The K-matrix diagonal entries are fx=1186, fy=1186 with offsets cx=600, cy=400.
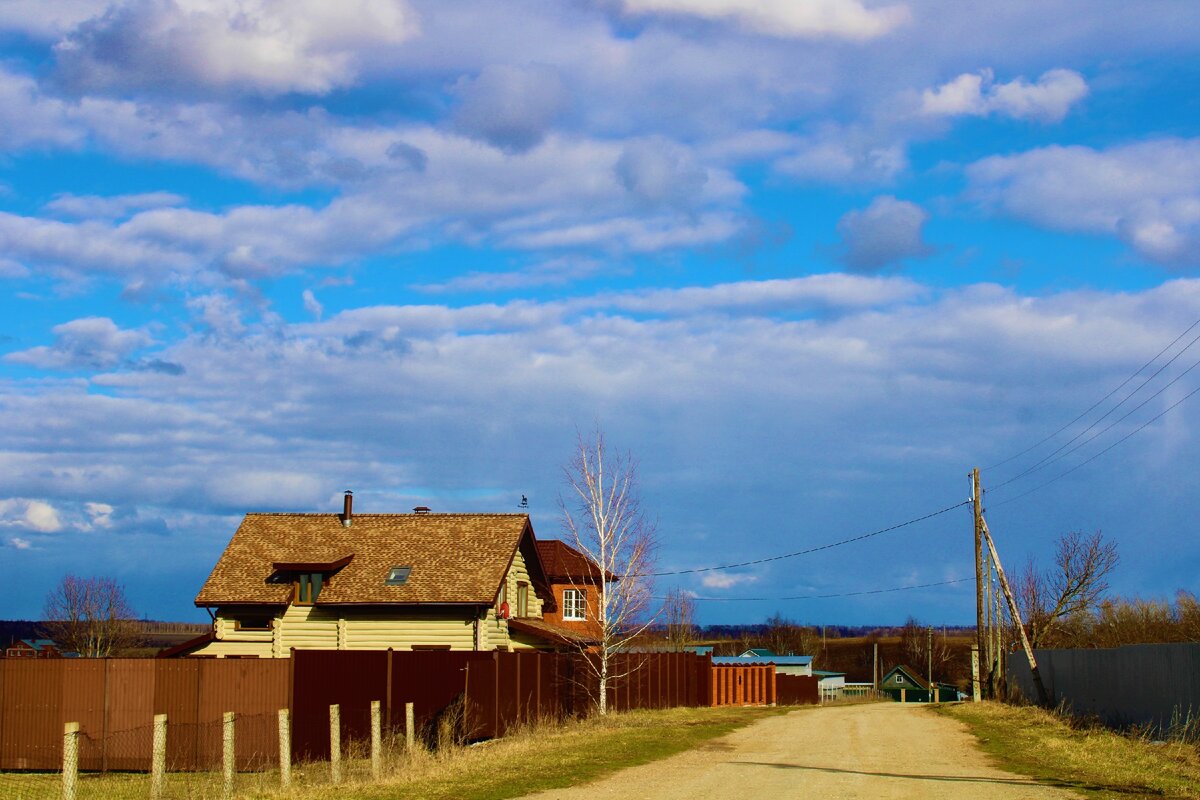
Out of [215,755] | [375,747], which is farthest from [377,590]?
[375,747]

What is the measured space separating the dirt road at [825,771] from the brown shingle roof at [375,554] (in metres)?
13.6

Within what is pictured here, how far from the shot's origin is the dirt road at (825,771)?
1555 centimetres

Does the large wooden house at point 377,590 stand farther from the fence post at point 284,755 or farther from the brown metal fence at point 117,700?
the fence post at point 284,755

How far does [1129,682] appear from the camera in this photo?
88.9 feet

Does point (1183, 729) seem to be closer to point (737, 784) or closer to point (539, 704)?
point (737, 784)

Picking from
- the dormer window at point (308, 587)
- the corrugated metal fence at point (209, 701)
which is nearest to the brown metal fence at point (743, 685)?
the dormer window at point (308, 587)

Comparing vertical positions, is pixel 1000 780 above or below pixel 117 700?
below

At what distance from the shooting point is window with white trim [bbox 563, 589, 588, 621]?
52772 mm

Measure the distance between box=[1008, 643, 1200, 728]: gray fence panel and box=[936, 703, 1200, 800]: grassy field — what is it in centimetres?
112

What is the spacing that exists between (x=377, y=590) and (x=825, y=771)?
23196 mm

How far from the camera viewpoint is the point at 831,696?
82000mm

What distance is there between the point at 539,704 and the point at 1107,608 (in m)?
38.1

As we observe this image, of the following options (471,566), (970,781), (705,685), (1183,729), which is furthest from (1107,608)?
(970,781)

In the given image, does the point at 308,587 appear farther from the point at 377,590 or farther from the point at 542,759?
the point at 542,759
